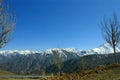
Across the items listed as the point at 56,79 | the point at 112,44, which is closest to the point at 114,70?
the point at 56,79

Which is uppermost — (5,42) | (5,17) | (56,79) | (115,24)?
(115,24)

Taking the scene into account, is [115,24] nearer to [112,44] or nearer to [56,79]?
[112,44]

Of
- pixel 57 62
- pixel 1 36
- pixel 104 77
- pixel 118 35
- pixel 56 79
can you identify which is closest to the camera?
pixel 1 36

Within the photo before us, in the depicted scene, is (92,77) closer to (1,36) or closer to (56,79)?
(56,79)

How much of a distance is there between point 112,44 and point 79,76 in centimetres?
1312

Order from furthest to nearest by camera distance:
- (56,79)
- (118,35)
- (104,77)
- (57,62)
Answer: (57,62)
(118,35)
(56,79)
(104,77)

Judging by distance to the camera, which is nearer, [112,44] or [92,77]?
[92,77]

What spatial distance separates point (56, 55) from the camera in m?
63.4

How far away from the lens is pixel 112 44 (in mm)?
31312

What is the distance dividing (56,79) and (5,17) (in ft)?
22.8

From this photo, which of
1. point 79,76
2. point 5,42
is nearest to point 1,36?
point 5,42

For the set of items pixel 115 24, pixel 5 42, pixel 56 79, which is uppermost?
pixel 115 24

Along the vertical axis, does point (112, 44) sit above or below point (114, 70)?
above

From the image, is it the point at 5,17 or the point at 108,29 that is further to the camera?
the point at 108,29
